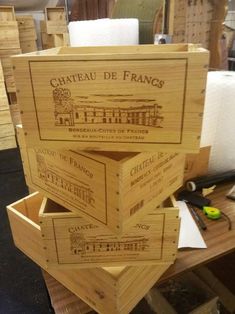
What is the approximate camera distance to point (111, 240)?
728 mm

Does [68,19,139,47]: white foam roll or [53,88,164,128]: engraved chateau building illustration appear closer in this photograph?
[53,88,164,128]: engraved chateau building illustration

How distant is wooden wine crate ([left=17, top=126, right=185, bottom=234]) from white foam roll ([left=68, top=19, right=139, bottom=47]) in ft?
1.62

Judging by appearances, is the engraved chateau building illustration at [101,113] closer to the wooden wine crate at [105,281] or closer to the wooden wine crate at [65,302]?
the wooden wine crate at [105,281]

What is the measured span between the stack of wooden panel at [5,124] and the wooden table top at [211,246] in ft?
8.67

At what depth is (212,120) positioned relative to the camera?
3.76 feet

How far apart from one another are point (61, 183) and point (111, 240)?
0.65ft

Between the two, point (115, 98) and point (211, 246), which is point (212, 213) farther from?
point (115, 98)

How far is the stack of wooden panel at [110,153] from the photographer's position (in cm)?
54

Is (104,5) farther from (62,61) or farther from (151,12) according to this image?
(62,61)

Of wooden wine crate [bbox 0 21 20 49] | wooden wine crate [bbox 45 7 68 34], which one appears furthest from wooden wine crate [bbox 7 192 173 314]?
wooden wine crate [bbox 45 7 68 34]

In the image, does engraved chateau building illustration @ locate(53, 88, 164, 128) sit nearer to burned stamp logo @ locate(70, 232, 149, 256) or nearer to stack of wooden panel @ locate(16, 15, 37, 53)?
burned stamp logo @ locate(70, 232, 149, 256)

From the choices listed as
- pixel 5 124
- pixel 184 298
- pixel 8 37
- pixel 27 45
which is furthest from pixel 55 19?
pixel 184 298

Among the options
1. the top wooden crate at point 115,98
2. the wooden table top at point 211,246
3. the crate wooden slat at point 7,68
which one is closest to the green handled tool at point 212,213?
the wooden table top at point 211,246

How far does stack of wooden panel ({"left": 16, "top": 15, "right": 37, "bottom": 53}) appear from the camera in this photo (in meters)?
3.45
